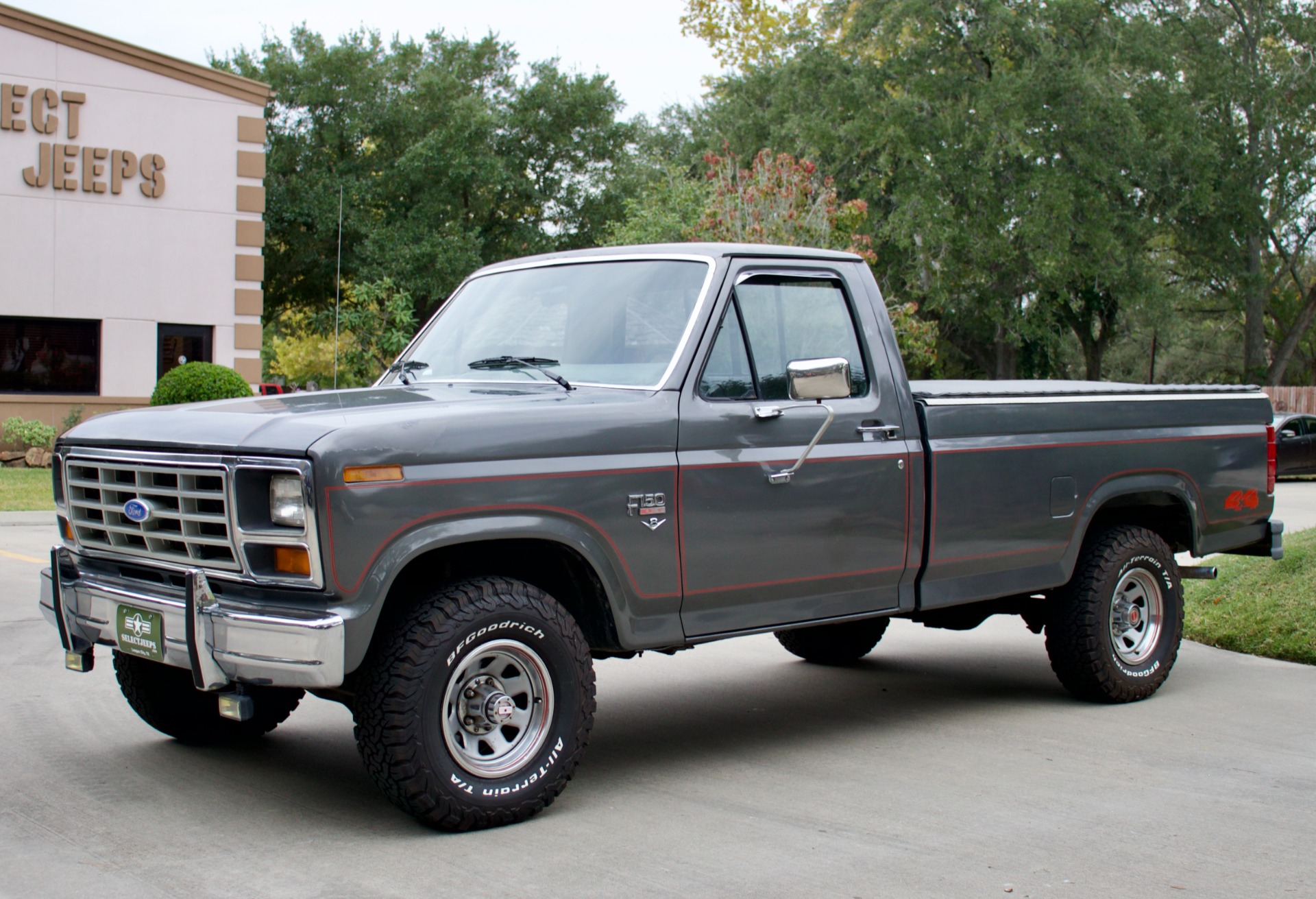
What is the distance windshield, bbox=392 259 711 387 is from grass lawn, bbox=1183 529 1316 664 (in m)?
5.12

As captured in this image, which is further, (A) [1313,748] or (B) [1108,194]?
(B) [1108,194]

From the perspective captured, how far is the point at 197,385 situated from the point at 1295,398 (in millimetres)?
31685

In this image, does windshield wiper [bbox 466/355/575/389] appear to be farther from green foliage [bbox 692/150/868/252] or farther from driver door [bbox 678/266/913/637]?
green foliage [bbox 692/150/868/252]

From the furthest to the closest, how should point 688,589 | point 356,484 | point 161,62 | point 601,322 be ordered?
point 161,62
point 601,322
point 688,589
point 356,484

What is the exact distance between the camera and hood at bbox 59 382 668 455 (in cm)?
462

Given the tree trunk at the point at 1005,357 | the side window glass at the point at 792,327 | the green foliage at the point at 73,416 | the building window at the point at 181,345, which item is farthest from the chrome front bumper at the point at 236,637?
the tree trunk at the point at 1005,357

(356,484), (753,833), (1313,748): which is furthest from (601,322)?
(1313,748)

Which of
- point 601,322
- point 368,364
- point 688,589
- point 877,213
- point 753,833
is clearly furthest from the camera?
point 877,213

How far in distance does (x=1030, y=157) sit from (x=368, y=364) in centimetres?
1821

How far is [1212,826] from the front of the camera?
5027 mm

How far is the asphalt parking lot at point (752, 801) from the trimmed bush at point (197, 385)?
1260 centimetres

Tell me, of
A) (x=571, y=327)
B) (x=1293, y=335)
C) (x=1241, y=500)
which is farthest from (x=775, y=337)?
(x=1293, y=335)

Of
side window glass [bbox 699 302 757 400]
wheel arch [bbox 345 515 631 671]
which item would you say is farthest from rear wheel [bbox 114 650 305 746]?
side window glass [bbox 699 302 757 400]

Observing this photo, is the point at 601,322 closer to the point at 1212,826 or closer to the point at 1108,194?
the point at 1212,826
